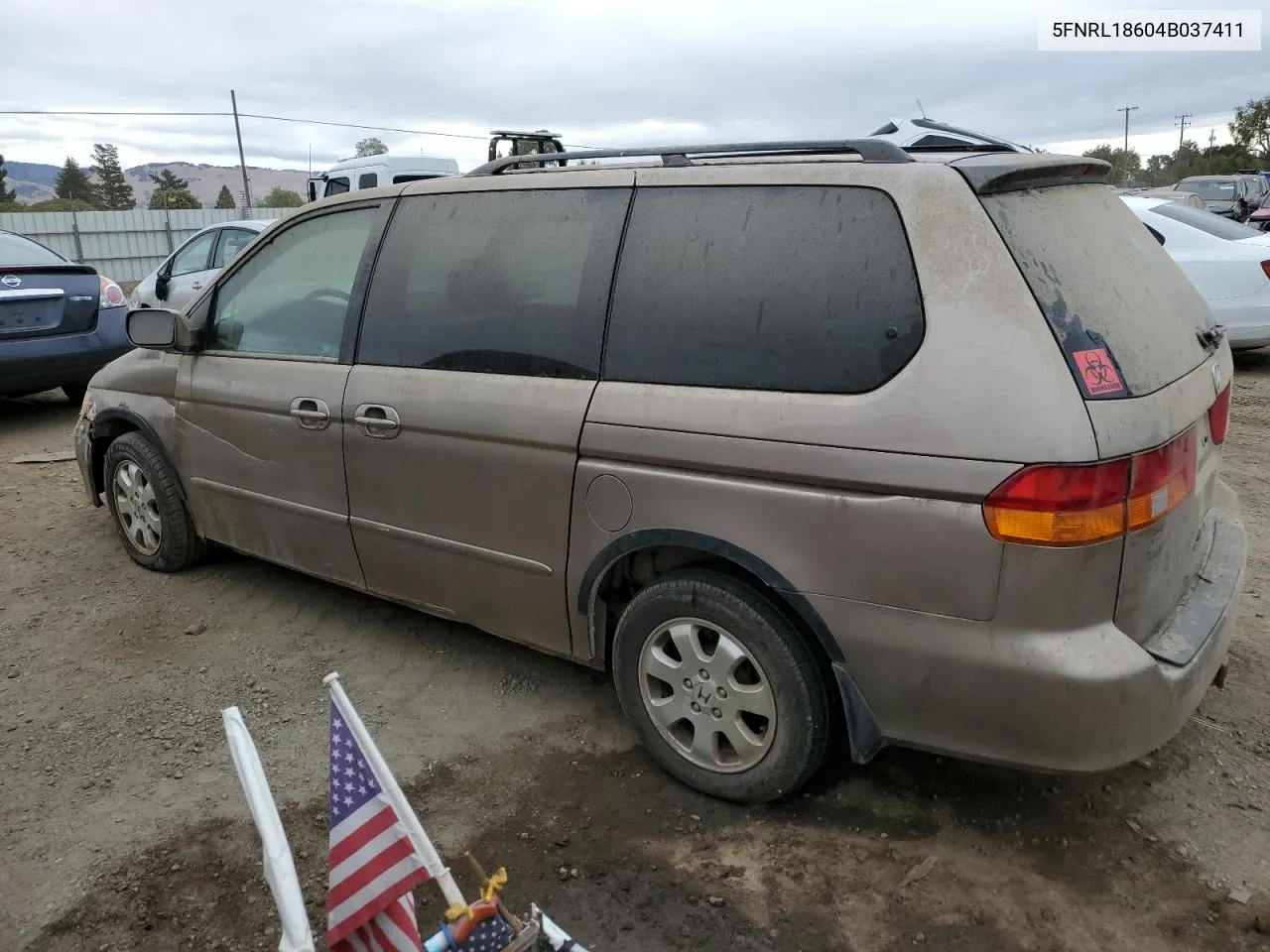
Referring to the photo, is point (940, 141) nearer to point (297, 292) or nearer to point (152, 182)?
point (297, 292)

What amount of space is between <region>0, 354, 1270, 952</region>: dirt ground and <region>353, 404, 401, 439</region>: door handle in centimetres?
95

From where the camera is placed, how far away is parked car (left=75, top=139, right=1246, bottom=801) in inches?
85.7

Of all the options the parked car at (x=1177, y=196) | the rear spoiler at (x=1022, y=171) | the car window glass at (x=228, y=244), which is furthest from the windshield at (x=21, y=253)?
the parked car at (x=1177, y=196)

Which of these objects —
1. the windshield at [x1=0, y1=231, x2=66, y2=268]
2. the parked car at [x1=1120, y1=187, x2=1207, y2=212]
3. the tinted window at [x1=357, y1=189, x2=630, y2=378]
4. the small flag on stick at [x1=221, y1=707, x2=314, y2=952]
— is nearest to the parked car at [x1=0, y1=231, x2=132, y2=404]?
the windshield at [x1=0, y1=231, x2=66, y2=268]

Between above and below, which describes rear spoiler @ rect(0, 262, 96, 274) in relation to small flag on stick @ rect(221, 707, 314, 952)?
above

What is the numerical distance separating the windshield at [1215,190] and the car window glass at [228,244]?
2325cm

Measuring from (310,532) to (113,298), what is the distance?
5656 mm

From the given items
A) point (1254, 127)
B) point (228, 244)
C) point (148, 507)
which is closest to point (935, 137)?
point (148, 507)

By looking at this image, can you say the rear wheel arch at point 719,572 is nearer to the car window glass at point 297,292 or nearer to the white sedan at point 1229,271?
the car window glass at point 297,292

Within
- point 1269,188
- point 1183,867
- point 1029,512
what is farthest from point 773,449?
point 1269,188

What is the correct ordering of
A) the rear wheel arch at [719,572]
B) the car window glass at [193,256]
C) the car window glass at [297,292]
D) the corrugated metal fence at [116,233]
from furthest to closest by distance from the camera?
the corrugated metal fence at [116,233] → the car window glass at [193,256] → the car window glass at [297,292] → the rear wheel arch at [719,572]

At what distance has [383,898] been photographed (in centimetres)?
170

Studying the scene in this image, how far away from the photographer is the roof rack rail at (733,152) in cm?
251

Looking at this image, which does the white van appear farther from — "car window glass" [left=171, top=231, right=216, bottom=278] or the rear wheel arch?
the rear wheel arch
